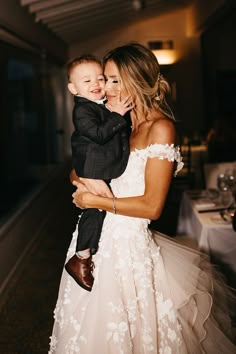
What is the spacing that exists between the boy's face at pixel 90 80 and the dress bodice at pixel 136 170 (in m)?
0.33

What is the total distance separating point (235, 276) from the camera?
2822mm

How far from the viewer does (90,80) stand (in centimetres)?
198

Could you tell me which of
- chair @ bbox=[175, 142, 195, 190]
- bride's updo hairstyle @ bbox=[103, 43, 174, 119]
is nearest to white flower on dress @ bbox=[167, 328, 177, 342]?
bride's updo hairstyle @ bbox=[103, 43, 174, 119]

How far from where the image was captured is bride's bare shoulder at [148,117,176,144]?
5.92 ft

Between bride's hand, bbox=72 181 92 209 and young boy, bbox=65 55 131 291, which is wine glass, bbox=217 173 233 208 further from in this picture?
bride's hand, bbox=72 181 92 209

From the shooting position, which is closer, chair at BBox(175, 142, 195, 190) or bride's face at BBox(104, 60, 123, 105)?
bride's face at BBox(104, 60, 123, 105)

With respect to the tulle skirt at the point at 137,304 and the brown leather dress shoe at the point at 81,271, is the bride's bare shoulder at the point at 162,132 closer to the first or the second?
the tulle skirt at the point at 137,304

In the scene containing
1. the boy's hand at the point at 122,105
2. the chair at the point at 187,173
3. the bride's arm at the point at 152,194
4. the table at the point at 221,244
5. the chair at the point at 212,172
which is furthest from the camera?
the chair at the point at 187,173

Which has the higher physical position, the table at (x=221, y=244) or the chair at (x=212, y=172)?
the chair at (x=212, y=172)

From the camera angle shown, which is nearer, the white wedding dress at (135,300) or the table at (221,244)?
the white wedding dress at (135,300)

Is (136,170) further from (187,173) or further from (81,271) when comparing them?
(187,173)

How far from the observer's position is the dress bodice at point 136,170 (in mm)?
1801

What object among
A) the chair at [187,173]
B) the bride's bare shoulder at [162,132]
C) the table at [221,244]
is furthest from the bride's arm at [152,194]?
the chair at [187,173]

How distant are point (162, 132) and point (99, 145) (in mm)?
277
